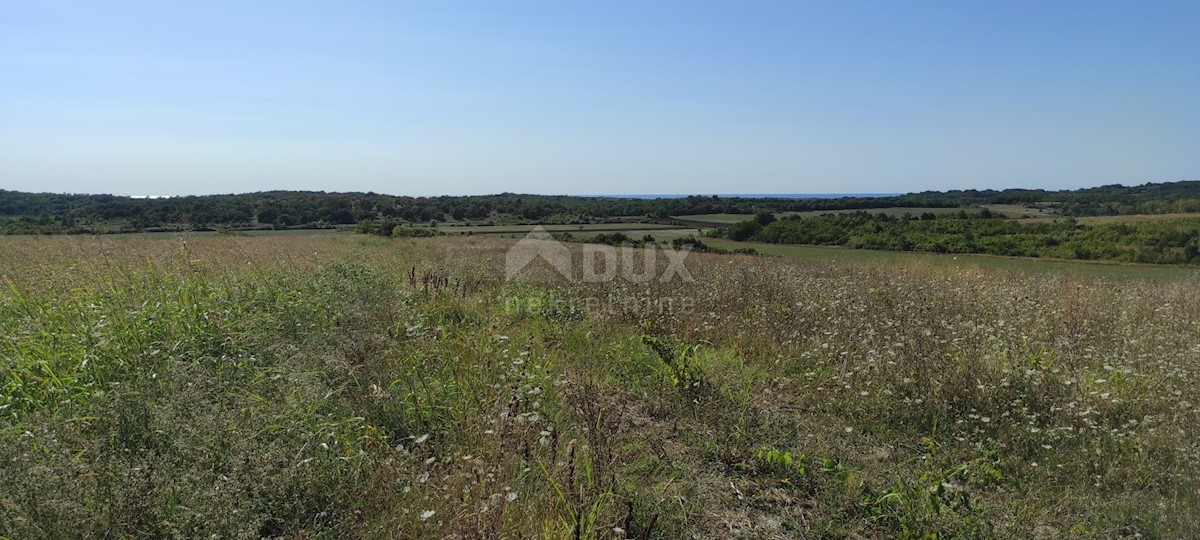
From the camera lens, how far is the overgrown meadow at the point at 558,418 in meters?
2.50

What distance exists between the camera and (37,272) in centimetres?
625

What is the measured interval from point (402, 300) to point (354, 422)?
11.5 feet

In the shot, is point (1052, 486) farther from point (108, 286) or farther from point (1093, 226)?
point (1093, 226)

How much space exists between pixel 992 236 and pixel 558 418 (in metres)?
35.9

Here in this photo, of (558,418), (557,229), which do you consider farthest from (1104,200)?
(558,418)

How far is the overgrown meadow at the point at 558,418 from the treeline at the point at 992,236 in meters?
23.1

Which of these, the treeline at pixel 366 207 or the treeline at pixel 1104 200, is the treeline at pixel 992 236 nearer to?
the treeline at pixel 1104 200

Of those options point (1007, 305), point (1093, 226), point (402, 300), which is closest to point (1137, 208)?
point (1093, 226)

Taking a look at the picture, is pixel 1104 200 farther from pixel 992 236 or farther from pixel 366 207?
pixel 366 207

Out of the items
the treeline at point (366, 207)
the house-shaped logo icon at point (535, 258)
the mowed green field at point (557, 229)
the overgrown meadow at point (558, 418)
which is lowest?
→ the overgrown meadow at point (558, 418)

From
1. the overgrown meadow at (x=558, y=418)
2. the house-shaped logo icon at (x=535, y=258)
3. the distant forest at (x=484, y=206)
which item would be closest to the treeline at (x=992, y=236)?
the distant forest at (x=484, y=206)

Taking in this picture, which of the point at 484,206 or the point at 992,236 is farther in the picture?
the point at 484,206

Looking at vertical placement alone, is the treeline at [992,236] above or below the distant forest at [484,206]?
below

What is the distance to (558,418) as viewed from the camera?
144 inches
